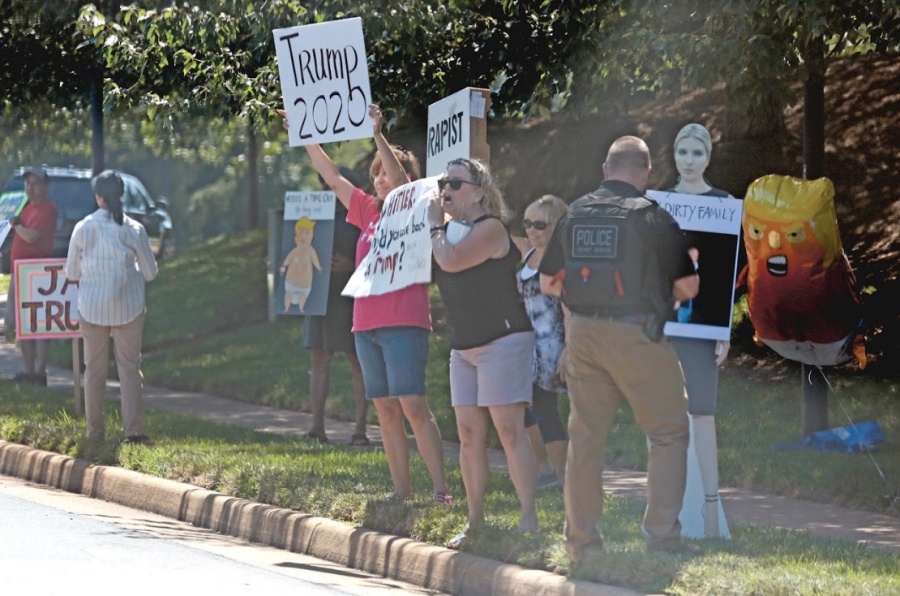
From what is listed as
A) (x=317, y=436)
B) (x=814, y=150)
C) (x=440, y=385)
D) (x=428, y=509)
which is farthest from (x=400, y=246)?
(x=440, y=385)

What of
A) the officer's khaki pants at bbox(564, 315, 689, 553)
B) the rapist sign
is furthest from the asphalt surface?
the rapist sign

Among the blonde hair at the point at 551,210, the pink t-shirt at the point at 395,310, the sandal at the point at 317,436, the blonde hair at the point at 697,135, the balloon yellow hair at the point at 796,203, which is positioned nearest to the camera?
the blonde hair at the point at 697,135

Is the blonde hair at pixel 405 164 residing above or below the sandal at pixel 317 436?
above

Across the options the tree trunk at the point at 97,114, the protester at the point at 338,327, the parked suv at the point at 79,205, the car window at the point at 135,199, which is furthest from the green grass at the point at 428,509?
the car window at the point at 135,199

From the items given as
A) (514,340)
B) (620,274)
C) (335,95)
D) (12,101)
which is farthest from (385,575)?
(12,101)

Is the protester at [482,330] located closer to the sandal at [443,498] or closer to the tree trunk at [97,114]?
the sandal at [443,498]

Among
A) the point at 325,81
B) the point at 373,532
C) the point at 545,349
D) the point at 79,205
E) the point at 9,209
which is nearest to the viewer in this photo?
the point at 373,532

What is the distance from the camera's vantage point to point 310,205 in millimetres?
12000

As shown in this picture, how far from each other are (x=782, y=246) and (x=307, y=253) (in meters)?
3.74

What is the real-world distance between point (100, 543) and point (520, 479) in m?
2.24

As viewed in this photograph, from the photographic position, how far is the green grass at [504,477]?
6538 millimetres

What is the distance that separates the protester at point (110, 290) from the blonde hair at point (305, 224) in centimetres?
144

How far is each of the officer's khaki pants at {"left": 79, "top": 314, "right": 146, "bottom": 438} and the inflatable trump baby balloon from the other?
13.8ft

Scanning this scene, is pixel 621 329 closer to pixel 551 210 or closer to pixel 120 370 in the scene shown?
pixel 551 210
